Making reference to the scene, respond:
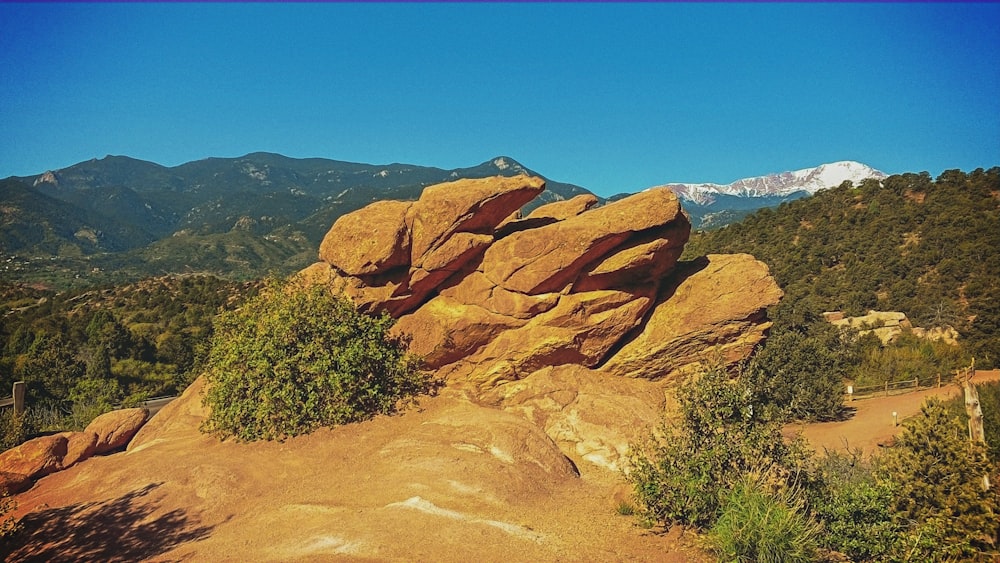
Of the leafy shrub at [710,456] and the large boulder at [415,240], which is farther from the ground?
the large boulder at [415,240]

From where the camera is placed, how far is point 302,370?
16047mm

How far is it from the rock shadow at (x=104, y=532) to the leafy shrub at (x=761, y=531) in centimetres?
921

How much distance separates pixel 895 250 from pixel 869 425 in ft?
102

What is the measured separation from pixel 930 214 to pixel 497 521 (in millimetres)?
59998

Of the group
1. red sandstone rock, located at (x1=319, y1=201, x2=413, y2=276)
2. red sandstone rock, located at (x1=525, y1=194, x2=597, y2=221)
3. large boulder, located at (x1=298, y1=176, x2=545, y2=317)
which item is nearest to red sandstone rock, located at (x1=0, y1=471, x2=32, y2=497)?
large boulder, located at (x1=298, y1=176, x2=545, y2=317)

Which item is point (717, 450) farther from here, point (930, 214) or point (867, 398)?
point (930, 214)

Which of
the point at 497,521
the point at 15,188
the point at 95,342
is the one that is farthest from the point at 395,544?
the point at 15,188

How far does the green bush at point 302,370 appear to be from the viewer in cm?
1569

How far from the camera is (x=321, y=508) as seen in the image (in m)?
11.2

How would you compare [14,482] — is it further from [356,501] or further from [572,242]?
[572,242]

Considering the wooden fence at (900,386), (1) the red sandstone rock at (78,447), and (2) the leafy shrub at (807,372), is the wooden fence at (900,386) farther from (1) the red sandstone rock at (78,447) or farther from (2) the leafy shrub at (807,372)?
(1) the red sandstone rock at (78,447)

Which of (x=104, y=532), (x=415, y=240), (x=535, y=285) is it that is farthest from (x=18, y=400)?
(x=535, y=285)

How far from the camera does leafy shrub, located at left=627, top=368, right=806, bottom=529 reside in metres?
10.3

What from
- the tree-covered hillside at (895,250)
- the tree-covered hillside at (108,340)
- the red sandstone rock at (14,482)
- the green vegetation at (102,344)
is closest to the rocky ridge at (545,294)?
the red sandstone rock at (14,482)
